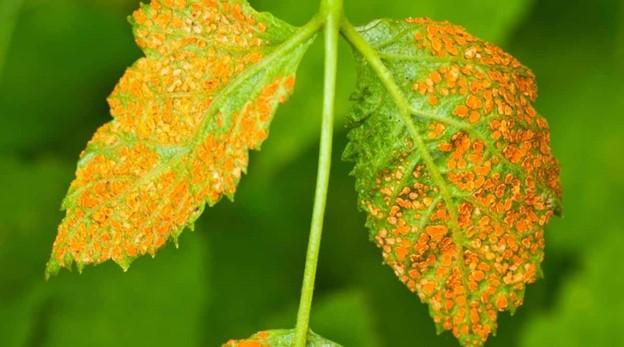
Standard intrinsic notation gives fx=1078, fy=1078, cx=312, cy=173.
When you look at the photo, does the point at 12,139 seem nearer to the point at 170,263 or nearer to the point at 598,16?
the point at 170,263

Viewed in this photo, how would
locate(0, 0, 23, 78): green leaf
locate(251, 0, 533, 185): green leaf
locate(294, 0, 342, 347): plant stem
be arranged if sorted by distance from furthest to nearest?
locate(0, 0, 23, 78): green leaf
locate(251, 0, 533, 185): green leaf
locate(294, 0, 342, 347): plant stem

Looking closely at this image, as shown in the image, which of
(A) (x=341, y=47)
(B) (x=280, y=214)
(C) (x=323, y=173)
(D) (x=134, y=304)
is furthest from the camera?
(B) (x=280, y=214)

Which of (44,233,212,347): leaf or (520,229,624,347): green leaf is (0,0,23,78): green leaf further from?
(520,229,624,347): green leaf

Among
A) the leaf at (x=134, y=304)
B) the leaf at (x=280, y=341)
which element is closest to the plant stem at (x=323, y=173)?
the leaf at (x=280, y=341)

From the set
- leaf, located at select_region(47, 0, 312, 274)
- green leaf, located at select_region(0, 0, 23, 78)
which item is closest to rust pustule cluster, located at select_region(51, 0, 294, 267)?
leaf, located at select_region(47, 0, 312, 274)

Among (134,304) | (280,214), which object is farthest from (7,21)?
(280,214)

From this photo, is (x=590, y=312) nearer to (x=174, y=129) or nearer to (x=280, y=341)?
(x=280, y=341)
